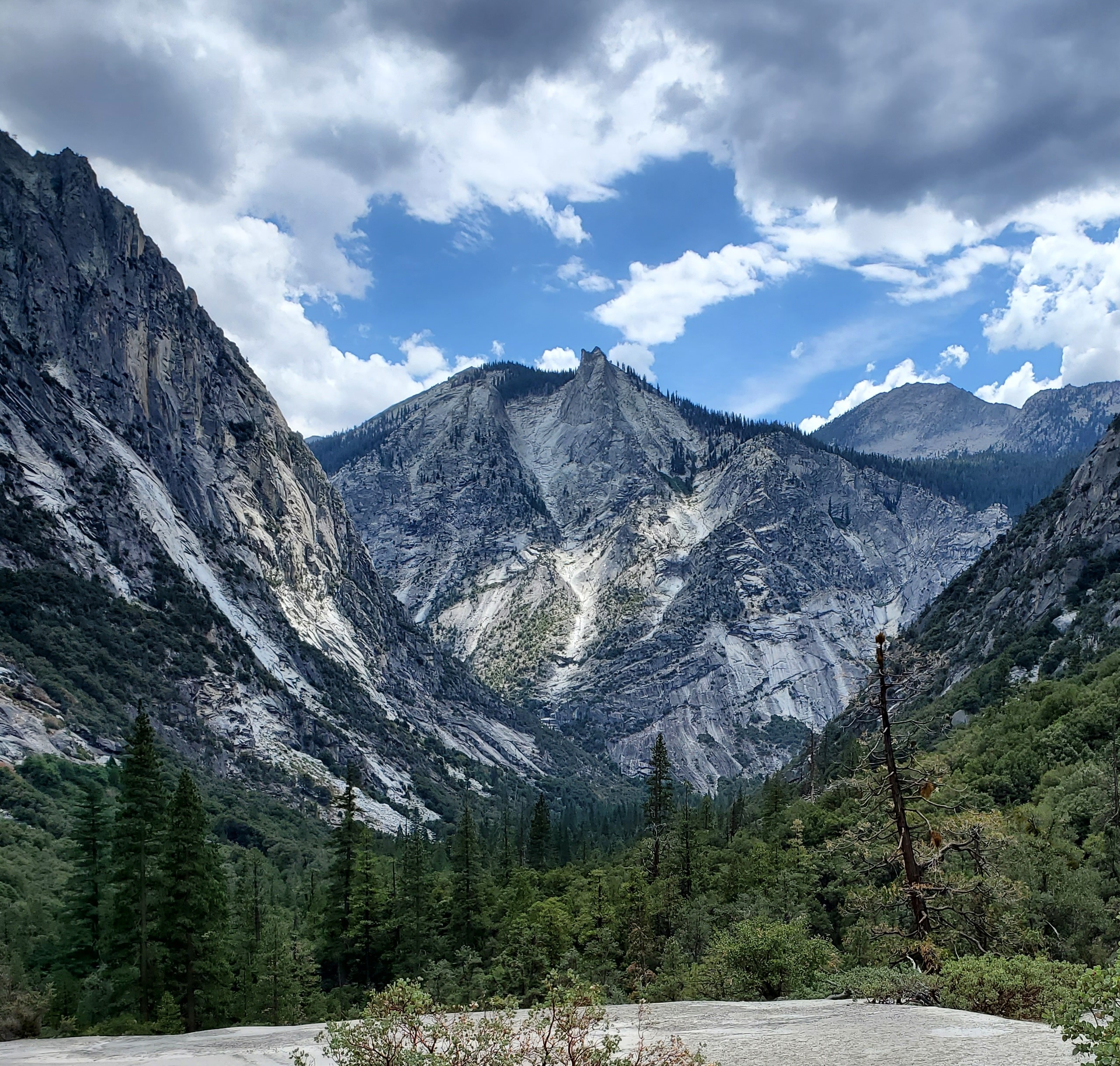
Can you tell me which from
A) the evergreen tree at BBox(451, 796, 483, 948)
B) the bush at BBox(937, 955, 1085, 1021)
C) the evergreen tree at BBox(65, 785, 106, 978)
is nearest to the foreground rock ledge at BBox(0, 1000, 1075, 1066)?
the bush at BBox(937, 955, 1085, 1021)

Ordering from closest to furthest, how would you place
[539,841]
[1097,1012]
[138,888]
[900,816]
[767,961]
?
[1097,1012], [900,816], [767,961], [138,888], [539,841]

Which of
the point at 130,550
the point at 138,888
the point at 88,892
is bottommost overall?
the point at 88,892

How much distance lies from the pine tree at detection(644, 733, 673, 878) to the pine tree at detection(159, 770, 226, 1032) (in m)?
30.4

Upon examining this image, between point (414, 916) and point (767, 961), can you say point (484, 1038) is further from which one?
point (414, 916)

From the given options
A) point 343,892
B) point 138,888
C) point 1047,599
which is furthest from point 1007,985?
point 1047,599

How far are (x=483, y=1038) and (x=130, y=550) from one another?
567 ft

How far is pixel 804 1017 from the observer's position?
12.9 metres

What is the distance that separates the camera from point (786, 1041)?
11.4m

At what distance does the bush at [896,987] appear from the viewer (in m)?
13.7

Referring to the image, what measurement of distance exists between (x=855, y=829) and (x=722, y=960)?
25.4 feet

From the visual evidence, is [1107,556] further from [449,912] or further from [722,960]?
[722,960]

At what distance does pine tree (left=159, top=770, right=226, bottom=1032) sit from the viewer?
103 ft

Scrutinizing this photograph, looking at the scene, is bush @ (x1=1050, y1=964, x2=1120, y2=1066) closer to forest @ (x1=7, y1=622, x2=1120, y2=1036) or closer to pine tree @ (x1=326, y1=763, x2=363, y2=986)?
forest @ (x1=7, y1=622, x2=1120, y2=1036)

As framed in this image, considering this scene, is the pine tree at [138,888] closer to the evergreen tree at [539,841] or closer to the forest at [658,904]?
the forest at [658,904]
